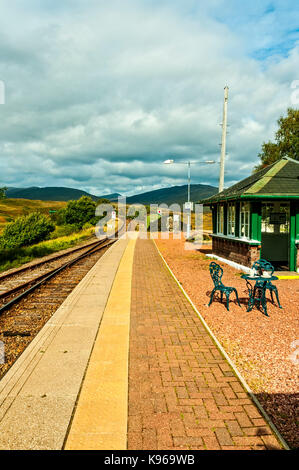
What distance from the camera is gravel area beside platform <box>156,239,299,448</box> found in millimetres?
3764

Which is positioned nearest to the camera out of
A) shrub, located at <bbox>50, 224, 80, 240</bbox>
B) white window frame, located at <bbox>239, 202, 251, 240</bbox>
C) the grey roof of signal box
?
the grey roof of signal box

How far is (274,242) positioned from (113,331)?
954cm

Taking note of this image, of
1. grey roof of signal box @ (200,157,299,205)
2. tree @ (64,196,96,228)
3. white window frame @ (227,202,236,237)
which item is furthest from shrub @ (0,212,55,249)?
tree @ (64,196,96,228)

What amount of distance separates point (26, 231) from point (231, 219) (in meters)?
23.8

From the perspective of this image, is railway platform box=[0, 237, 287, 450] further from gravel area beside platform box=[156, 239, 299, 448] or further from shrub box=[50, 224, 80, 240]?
shrub box=[50, 224, 80, 240]

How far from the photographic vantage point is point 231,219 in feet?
47.2

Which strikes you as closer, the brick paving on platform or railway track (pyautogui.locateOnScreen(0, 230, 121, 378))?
the brick paving on platform

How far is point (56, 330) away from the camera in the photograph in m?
6.25

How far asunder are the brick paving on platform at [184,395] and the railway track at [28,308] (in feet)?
7.08

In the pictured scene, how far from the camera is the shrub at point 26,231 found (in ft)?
96.2

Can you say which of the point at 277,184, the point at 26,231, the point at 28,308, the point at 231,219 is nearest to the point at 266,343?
the point at 28,308

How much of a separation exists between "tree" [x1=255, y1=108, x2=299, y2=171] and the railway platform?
31448mm

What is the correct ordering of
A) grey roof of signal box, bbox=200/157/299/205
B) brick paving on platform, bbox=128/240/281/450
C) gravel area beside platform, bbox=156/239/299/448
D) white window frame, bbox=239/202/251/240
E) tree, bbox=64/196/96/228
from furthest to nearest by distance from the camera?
1. tree, bbox=64/196/96/228
2. white window frame, bbox=239/202/251/240
3. grey roof of signal box, bbox=200/157/299/205
4. gravel area beside platform, bbox=156/239/299/448
5. brick paving on platform, bbox=128/240/281/450
